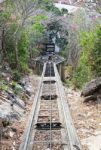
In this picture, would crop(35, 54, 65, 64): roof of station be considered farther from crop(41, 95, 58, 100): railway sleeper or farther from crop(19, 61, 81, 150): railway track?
crop(19, 61, 81, 150): railway track

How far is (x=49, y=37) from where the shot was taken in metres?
52.2

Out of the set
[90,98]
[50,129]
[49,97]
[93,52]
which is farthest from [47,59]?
[50,129]

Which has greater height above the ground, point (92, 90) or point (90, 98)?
point (92, 90)

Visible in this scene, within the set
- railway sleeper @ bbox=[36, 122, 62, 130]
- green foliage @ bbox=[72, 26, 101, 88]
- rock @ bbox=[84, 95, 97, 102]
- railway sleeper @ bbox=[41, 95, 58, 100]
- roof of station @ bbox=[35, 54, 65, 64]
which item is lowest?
roof of station @ bbox=[35, 54, 65, 64]

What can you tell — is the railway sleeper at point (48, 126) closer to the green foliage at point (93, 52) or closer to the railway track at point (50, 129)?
the railway track at point (50, 129)

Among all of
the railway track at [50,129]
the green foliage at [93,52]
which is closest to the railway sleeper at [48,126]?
the railway track at [50,129]

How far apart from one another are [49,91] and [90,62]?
11.0ft

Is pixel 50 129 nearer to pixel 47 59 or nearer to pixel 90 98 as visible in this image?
pixel 90 98

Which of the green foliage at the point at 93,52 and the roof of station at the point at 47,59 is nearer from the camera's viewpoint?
the green foliage at the point at 93,52

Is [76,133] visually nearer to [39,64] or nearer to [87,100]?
[87,100]

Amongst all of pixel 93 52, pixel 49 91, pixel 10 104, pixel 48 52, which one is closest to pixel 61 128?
pixel 10 104

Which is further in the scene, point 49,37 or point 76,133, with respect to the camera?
point 49,37

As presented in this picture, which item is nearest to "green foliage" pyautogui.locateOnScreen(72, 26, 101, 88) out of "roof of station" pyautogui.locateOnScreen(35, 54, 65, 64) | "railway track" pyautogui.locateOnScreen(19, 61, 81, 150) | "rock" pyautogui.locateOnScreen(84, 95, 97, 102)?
"rock" pyautogui.locateOnScreen(84, 95, 97, 102)

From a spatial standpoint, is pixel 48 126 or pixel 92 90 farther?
pixel 92 90
